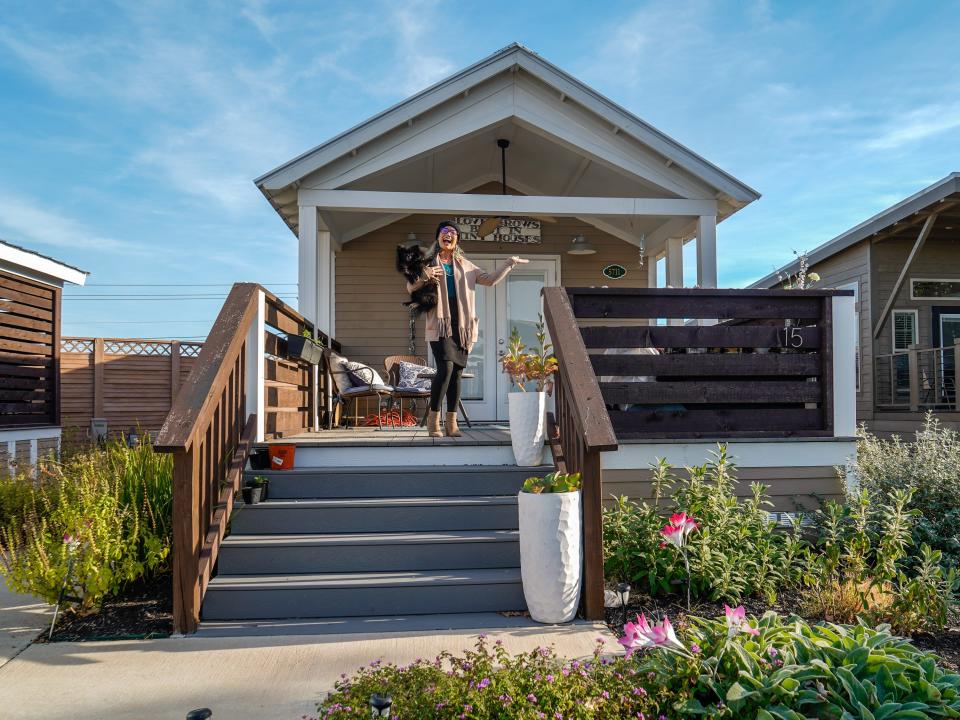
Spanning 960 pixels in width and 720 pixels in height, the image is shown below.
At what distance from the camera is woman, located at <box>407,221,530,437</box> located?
4832mm

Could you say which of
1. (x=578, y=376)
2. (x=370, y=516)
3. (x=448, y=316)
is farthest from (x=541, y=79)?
(x=370, y=516)

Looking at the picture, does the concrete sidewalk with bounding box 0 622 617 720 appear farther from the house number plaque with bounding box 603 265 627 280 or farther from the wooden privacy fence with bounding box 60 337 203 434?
the wooden privacy fence with bounding box 60 337 203 434

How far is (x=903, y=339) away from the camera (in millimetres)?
10500

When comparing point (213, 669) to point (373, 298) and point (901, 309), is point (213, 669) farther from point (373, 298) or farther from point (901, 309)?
point (901, 309)

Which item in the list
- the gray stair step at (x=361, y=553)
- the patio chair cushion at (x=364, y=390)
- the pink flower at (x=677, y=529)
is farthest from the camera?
the patio chair cushion at (x=364, y=390)

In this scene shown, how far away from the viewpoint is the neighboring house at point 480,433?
3.47 meters

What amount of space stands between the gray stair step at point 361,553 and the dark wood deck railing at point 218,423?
147 mm

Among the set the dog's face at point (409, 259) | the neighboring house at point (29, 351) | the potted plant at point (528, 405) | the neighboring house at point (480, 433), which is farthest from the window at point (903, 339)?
the neighboring house at point (29, 351)

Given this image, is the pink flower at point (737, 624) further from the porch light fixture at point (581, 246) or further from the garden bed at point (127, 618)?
the porch light fixture at point (581, 246)

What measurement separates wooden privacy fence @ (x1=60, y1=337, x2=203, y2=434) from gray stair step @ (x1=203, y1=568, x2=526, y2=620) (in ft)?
24.9

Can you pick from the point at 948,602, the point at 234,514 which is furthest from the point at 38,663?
the point at 948,602

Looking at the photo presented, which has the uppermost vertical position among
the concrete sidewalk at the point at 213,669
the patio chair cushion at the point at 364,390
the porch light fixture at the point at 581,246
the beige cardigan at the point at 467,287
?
the porch light fixture at the point at 581,246

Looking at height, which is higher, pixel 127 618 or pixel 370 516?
pixel 370 516

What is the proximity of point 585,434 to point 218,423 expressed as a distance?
199cm
